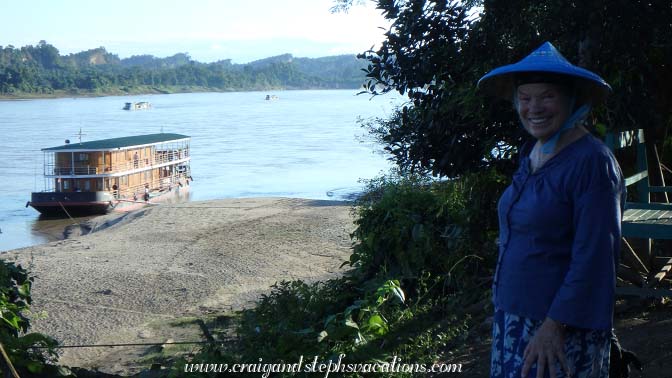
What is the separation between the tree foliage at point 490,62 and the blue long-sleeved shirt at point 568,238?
230 centimetres

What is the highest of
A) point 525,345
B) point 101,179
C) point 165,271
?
point 525,345

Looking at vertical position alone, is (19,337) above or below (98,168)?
above

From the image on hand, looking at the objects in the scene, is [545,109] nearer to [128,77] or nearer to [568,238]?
[568,238]

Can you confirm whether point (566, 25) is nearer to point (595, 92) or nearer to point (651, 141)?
point (651, 141)

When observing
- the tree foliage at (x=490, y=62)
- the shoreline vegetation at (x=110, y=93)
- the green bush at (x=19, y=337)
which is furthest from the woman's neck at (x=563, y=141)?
the shoreline vegetation at (x=110, y=93)

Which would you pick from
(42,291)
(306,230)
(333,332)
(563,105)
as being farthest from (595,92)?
(306,230)

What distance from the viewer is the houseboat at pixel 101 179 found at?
3161cm

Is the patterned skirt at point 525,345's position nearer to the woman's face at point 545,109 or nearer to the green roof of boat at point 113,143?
the woman's face at point 545,109

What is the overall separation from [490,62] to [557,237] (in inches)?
110

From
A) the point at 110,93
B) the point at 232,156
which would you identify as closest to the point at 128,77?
the point at 110,93

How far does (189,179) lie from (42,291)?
25.6 m

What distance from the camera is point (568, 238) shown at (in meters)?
2.14

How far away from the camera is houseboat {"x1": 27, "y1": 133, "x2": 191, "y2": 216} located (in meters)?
31.6

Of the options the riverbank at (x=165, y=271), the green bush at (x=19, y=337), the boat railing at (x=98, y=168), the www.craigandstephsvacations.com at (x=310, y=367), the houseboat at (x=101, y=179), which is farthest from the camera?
the boat railing at (x=98, y=168)
